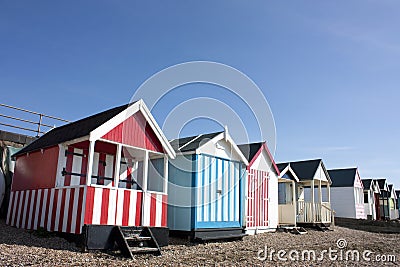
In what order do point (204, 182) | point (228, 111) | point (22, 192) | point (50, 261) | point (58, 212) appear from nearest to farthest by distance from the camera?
point (50, 261), point (58, 212), point (22, 192), point (204, 182), point (228, 111)

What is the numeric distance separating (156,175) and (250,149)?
6812 mm

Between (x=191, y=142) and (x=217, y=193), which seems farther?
(x=191, y=142)

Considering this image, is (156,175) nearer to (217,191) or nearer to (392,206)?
(217,191)

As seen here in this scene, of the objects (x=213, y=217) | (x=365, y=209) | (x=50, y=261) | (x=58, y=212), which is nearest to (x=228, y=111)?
(x=213, y=217)

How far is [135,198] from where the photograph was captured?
10.2 m

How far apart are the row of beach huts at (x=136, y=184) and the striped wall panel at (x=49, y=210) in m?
0.03

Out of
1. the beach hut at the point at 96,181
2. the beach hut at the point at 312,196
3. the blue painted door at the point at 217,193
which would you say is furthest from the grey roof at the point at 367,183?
the beach hut at the point at 96,181

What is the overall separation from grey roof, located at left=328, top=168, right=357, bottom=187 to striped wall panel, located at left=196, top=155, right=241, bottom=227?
76.2 ft

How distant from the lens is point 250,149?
59.7 feet

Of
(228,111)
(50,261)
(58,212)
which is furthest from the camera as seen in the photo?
(228,111)

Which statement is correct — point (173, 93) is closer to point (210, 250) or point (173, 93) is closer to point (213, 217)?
point (213, 217)

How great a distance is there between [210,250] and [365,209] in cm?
3292

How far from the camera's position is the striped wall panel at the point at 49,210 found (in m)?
9.12

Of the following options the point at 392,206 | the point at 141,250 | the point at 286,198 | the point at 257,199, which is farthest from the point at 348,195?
the point at 141,250
